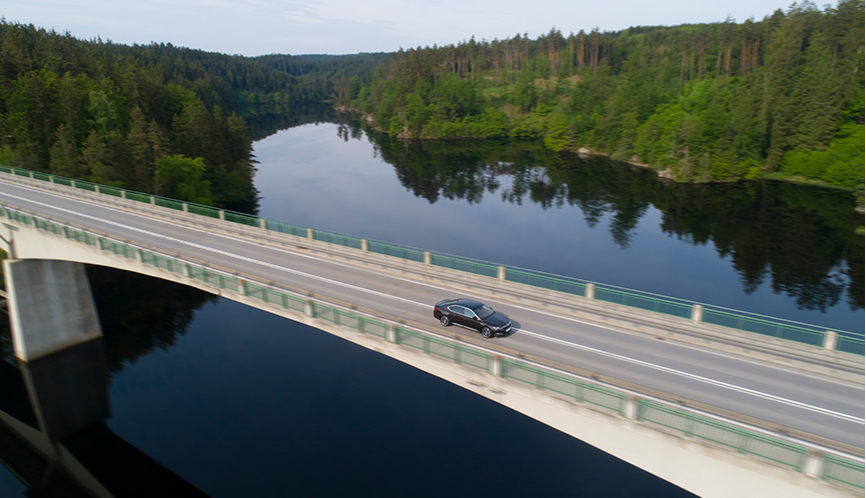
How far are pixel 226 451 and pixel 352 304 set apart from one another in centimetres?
1139

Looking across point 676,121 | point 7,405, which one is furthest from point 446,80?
point 7,405

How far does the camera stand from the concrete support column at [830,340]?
64.3 ft

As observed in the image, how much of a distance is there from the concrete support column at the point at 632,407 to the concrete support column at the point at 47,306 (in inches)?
1481

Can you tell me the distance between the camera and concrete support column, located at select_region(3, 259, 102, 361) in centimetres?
3534

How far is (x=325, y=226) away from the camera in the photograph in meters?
Result: 65.3

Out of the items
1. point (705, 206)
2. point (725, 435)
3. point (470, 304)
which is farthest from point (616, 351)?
point (705, 206)

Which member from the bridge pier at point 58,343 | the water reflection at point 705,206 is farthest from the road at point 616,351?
the water reflection at point 705,206

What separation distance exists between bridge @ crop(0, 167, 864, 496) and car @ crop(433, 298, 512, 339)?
16.4 inches

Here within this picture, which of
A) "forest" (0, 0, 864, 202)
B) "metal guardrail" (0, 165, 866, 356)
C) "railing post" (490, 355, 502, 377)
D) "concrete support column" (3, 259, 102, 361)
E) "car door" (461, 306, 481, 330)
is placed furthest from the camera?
"forest" (0, 0, 864, 202)

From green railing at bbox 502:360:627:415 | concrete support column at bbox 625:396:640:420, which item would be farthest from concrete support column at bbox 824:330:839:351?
green railing at bbox 502:360:627:415

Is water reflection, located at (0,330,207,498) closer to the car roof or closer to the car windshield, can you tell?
the car roof

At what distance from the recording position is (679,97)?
115 metres

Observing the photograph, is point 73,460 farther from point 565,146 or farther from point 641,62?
point 641,62

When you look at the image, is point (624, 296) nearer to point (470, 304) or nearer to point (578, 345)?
point (578, 345)
